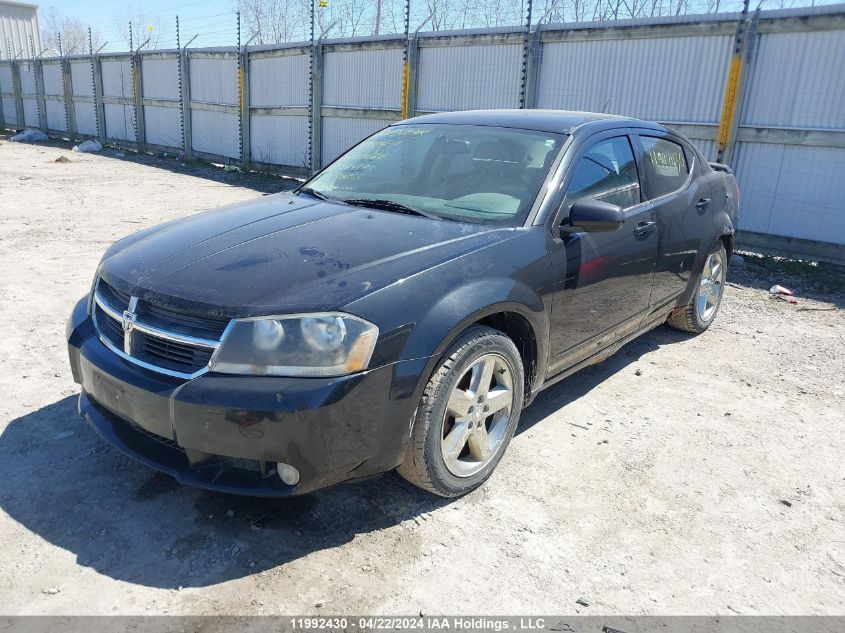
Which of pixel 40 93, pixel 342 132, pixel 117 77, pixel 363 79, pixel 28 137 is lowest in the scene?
pixel 28 137

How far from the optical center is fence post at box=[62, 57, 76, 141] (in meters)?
26.3

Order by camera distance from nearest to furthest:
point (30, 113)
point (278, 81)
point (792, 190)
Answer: point (792, 190) → point (278, 81) → point (30, 113)

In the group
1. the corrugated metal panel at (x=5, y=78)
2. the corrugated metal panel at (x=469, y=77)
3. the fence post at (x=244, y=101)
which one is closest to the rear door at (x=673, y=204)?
the corrugated metal panel at (x=469, y=77)

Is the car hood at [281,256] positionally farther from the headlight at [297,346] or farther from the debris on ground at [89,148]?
the debris on ground at [89,148]

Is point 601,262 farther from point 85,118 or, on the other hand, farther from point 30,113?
point 30,113

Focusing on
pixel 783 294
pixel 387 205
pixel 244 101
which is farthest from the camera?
pixel 244 101

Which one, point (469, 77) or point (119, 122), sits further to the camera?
point (119, 122)

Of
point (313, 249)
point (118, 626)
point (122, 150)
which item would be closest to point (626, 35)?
point (313, 249)

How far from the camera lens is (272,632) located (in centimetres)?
229

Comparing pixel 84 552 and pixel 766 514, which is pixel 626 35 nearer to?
pixel 766 514

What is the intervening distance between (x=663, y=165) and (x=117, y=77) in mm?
23105

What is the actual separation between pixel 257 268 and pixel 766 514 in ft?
8.28

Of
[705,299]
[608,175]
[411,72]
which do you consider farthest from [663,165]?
[411,72]

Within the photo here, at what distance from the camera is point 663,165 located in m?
4.64
